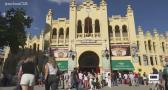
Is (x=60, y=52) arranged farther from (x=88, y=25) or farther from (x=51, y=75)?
(x=51, y=75)

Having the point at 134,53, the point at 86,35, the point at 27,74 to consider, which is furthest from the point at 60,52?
the point at 27,74

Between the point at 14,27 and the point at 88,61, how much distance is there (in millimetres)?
12289

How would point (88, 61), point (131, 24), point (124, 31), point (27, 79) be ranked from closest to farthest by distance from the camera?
point (27, 79) < point (131, 24) < point (88, 61) < point (124, 31)

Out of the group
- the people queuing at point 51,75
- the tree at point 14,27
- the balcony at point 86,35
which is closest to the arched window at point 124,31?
the balcony at point 86,35

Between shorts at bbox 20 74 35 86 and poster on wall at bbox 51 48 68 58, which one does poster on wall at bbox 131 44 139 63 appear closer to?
poster on wall at bbox 51 48 68 58

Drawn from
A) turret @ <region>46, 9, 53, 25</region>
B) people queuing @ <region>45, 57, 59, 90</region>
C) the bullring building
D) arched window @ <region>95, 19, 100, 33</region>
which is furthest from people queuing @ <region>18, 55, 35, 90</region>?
turret @ <region>46, 9, 53, 25</region>

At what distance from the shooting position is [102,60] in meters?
39.1

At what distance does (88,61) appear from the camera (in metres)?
42.1

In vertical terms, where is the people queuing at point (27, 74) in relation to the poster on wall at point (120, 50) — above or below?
below

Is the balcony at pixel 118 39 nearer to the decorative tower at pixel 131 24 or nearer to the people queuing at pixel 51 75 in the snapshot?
the decorative tower at pixel 131 24

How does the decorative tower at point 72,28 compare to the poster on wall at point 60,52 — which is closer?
the decorative tower at point 72,28

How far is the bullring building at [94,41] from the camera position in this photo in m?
39.5

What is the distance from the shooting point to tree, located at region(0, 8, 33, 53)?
113 ft

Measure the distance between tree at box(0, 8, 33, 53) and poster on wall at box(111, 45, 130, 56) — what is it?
42.1 ft
